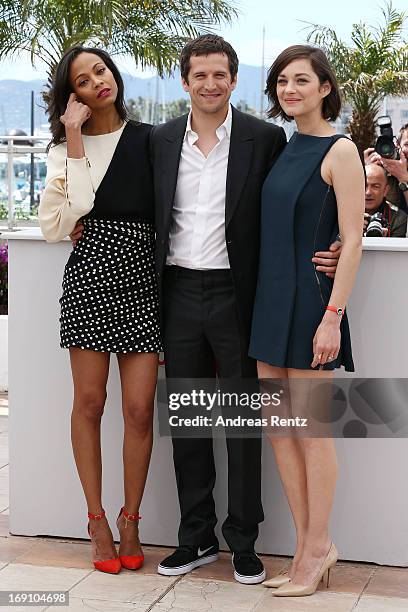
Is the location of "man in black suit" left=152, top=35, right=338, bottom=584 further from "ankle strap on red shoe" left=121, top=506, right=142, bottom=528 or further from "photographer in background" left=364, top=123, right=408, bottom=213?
"photographer in background" left=364, top=123, right=408, bottom=213

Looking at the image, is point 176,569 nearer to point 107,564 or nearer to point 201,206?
point 107,564

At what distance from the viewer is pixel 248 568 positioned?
3.62m

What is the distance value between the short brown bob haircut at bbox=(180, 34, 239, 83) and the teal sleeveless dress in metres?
0.34

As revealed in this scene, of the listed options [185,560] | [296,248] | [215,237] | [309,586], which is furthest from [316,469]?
[215,237]

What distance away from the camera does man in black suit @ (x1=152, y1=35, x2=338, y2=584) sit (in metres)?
3.44

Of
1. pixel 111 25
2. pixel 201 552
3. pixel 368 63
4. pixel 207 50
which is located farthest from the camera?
pixel 368 63

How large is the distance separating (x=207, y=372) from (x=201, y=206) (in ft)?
1.98

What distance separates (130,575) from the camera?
3.67m

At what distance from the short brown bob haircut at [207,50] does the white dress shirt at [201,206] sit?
0.57 feet

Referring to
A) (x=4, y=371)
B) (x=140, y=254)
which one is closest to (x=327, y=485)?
(x=140, y=254)

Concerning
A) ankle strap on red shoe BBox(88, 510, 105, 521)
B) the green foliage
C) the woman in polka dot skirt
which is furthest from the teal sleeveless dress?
the green foliage

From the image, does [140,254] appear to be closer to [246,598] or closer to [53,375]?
[53,375]

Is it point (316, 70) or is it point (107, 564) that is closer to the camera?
point (316, 70)

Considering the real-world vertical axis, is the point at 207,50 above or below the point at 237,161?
above
